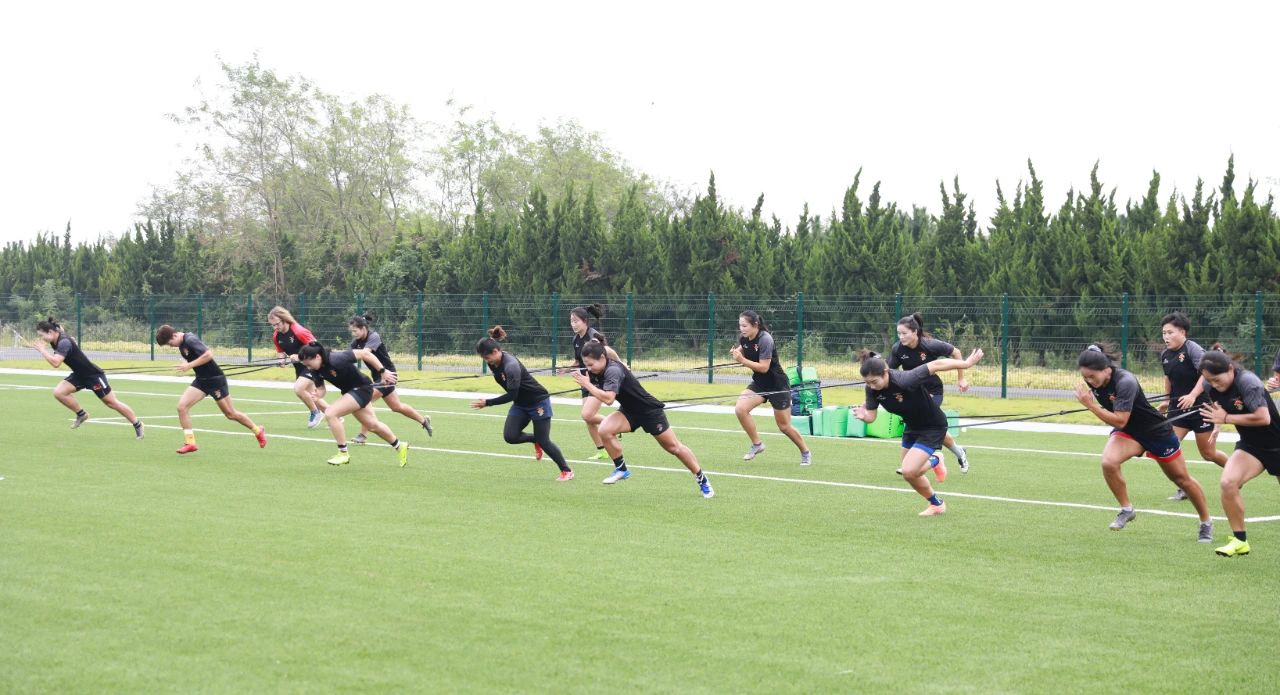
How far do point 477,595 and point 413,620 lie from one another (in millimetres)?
783

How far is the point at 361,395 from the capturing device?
1595 cm

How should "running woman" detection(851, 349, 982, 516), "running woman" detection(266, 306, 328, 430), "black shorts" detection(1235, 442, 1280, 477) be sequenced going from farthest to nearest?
"running woman" detection(266, 306, 328, 430)
"running woman" detection(851, 349, 982, 516)
"black shorts" detection(1235, 442, 1280, 477)

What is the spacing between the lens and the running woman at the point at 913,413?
12016 millimetres

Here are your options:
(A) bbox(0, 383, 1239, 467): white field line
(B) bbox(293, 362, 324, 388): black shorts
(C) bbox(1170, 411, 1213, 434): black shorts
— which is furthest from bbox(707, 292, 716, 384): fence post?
(C) bbox(1170, 411, 1213, 434): black shorts

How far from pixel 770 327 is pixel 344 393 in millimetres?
20751

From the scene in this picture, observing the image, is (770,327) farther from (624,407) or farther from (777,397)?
(624,407)

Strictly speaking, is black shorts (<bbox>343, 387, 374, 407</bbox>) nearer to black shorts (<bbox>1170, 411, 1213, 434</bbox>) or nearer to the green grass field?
the green grass field

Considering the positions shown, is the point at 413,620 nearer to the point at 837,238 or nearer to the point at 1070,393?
the point at 1070,393

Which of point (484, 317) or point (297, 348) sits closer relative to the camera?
point (297, 348)

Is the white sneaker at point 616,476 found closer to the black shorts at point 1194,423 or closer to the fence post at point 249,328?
the black shorts at point 1194,423

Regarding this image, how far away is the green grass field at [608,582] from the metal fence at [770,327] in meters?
14.4

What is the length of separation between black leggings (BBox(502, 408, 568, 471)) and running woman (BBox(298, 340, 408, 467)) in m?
1.70

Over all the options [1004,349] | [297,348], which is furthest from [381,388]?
[1004,349]

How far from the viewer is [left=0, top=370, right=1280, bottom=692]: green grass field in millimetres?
6680
